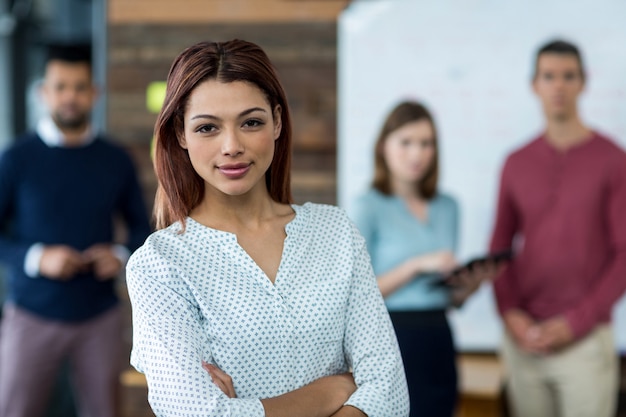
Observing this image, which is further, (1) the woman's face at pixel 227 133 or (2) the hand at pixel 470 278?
(2) the hand at pixel 470 278

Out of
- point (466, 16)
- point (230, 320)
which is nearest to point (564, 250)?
point (466, 16)

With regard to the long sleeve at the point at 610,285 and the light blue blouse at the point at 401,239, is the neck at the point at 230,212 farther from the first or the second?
the long sleeve at the point at 610,285

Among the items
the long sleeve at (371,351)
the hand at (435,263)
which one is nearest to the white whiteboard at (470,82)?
the hand at (435,263)

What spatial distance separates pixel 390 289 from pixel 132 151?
6.64 ft

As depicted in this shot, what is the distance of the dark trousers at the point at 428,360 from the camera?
3.15 metres

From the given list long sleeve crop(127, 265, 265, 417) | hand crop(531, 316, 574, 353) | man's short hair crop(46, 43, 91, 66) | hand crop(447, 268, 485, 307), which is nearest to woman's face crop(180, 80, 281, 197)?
long sleeve crop(127, 265, 265, 417)

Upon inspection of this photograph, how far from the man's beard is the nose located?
219cm

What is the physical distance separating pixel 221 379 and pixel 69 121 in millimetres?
2325

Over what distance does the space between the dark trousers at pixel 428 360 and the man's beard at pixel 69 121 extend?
1507 millimetres

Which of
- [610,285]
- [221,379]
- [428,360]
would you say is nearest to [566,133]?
[610,285]

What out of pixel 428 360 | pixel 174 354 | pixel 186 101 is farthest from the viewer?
pixel 428 360

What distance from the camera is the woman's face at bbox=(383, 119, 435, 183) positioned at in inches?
133

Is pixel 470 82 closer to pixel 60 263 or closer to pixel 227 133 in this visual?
pixel 60 263

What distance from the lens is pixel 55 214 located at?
371 cm
